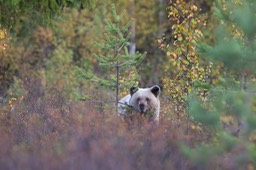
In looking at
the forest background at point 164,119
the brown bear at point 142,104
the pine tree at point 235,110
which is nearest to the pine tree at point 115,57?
the forest background at point 164,119

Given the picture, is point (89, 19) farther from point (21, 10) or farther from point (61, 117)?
point (61, 117)

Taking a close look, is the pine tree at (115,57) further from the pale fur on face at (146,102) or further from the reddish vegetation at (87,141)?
the reddish vegetation at (87,141)

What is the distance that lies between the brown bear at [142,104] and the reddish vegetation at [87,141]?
0.51m

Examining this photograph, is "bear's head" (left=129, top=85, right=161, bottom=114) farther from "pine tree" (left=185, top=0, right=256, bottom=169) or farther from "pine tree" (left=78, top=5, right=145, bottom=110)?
"pine tree" (left=185, top=0, right=256, bottom=169)

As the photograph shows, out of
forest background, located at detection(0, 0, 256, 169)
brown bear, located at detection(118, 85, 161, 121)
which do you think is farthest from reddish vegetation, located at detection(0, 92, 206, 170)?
brown bear, located at detection(118, 85, 161, 121)

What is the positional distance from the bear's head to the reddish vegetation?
0.57m

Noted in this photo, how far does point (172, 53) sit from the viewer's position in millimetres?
13727

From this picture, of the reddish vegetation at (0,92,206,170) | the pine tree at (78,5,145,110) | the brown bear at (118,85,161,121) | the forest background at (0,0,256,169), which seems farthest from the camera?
the pine tree at (78,5,145,110)

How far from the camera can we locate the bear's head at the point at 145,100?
12523mm

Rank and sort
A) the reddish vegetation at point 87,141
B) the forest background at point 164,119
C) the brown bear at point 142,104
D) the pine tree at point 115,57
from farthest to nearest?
1. the pine tree at point 115,57
2. the brown bear at point 142,104
3. the forest background at point 164,119
4. the reddish vegetation at point 87,141

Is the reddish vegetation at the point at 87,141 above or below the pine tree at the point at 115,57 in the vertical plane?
below

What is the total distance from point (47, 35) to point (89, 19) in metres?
3.09

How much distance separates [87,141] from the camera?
9297 millimetres

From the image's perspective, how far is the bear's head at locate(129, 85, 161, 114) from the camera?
12.5 metres
